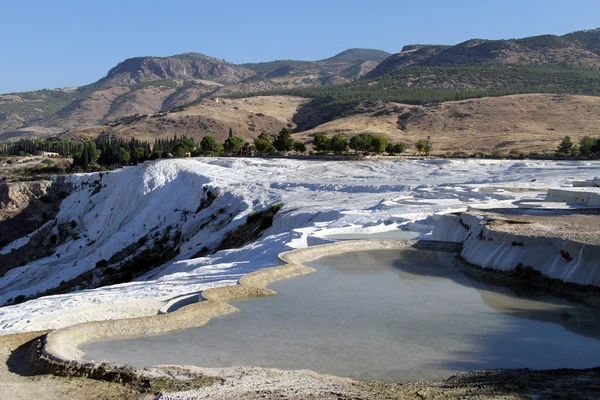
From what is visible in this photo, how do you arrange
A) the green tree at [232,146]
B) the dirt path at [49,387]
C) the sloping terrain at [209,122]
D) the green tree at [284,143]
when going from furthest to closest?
the sloping terrain at [209,122] < the green tree at [232,146] < the green tree at [284,143] < the dirt path at [49,387]

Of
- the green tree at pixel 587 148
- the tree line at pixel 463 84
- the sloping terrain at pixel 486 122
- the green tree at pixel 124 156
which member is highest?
the tree line at pixel 463 84

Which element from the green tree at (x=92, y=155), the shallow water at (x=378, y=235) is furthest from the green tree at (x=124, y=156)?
the shallow water at (x=378, y=235)

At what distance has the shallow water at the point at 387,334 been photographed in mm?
8617

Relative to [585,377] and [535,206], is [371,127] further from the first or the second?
[585,377]

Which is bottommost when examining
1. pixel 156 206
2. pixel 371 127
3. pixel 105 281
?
pixel 105 281

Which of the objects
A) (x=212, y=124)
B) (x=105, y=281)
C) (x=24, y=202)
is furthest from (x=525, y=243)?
(x=212, y=124)

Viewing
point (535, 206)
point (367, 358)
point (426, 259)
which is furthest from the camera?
point (535, 206)

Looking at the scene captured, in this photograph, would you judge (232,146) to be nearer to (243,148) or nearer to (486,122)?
(243,148)

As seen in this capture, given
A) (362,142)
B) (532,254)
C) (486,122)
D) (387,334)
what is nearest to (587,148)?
(362,142)

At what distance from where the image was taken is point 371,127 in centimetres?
10050

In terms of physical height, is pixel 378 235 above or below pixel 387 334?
above

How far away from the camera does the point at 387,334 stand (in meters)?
9.84

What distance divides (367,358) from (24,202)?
5535cm

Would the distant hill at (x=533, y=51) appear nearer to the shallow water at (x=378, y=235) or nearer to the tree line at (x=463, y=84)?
the tree line at (x=463, y=84)
